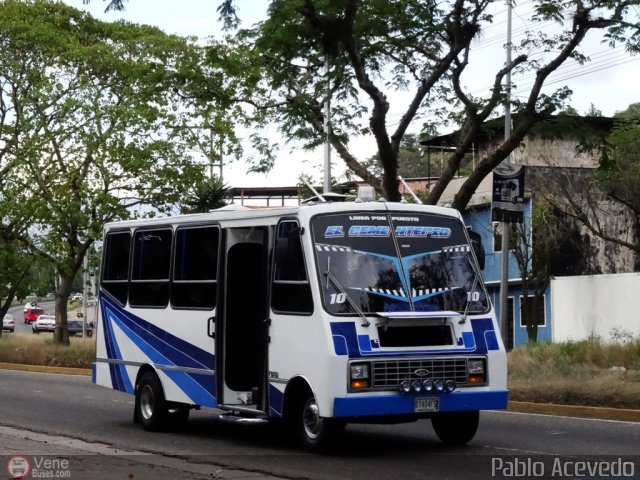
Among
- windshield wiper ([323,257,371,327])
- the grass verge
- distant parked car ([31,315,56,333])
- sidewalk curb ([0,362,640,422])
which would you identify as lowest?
sidewalk curb ([0,362,640,422])

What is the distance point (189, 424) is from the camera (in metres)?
17.0

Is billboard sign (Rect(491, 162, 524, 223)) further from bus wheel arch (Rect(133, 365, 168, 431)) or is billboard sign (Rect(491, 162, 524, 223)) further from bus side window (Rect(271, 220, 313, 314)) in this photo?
bus side window (Rect(271, 220, 313, 314))

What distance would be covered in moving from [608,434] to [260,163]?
43.3ft

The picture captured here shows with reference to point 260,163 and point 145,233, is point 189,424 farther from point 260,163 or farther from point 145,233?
point 260,163

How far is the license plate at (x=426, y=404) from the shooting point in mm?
12281

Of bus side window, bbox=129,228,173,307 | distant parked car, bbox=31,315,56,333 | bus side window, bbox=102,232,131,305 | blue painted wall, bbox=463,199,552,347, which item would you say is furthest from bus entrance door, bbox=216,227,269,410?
distant parked car, bbox=31,315,56,333

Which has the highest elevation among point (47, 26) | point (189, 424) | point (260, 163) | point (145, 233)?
point (47, 26)

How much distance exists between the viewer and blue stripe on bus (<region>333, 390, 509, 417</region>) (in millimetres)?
11992

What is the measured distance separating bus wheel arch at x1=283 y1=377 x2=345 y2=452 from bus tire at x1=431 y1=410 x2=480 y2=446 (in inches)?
54.9

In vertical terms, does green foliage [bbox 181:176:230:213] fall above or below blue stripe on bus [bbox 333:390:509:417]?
above

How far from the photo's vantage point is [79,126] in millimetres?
35750

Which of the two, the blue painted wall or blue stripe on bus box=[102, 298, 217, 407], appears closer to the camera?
blue stripe on bus box=[102, 298, 217, 407]

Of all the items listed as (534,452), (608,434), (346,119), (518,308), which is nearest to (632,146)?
(518,308)

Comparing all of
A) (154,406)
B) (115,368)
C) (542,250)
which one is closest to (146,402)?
(154,406)
